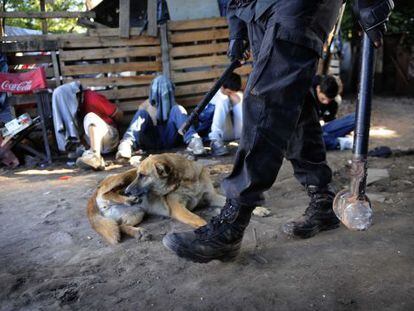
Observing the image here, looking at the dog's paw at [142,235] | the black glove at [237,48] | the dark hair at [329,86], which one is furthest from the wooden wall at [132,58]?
the black glove at [237,48]

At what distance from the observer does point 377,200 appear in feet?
10.2

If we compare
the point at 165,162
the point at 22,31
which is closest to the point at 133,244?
the point at 165,162

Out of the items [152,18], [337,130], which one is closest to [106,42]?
[152,18]

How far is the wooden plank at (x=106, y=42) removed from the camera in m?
6.67

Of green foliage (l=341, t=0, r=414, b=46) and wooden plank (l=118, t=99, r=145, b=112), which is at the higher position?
green foliage (l=341, t=0, r=414, b=46)

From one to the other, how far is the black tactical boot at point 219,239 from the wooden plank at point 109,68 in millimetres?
5412

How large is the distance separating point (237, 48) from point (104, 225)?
1.66 m

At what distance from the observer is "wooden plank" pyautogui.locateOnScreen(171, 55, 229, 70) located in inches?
287

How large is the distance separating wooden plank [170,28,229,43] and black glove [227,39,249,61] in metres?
4.94

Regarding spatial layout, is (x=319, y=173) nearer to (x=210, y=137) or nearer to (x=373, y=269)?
(x=373, y=269)

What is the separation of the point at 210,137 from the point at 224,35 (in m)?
2.69

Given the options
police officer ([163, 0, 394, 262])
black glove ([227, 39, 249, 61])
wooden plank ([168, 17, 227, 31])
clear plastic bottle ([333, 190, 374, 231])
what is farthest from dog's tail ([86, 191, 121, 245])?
wooden plank ([168, 17, 227, 31])

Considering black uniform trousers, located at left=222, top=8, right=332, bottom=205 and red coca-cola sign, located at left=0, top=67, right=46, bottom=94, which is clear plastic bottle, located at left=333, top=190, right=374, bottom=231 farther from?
red coca-cola sign, located at left=0, top=67, right=46, bottom=94

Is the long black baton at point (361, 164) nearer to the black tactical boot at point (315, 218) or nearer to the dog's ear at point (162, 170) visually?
the black tactical boot at point (315, 218)
